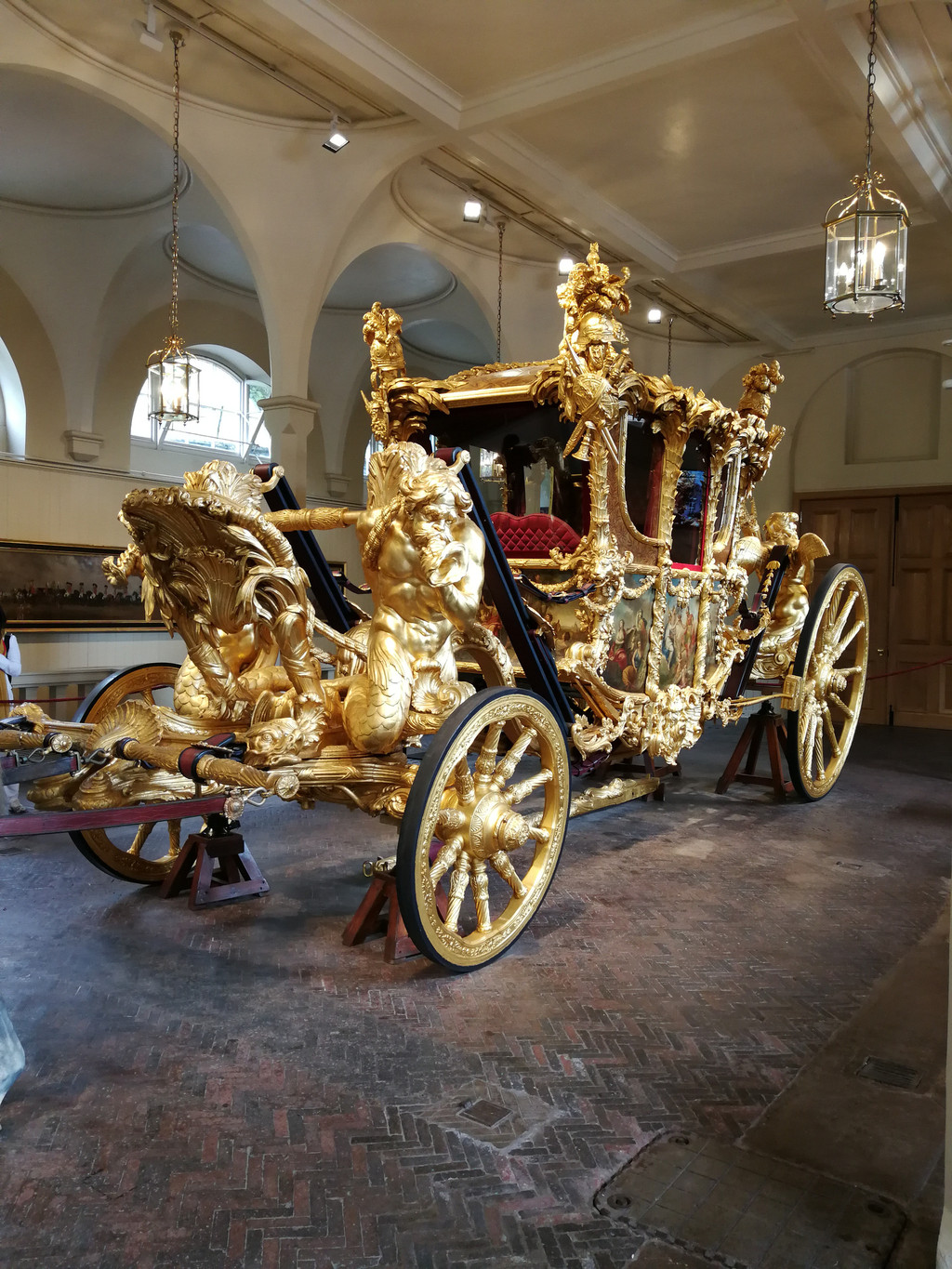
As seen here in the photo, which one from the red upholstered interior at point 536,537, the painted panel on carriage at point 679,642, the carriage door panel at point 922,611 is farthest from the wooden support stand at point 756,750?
the carriage door panel at point 922,611

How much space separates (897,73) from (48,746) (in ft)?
19.6

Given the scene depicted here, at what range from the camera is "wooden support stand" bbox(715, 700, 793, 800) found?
5.77 metres

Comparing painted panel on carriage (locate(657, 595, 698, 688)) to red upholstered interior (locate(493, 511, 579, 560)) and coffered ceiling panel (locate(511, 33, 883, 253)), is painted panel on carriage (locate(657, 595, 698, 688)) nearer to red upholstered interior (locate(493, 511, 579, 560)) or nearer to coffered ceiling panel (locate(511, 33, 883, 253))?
red upholstered interior (locate(493, 511, 579, 560))

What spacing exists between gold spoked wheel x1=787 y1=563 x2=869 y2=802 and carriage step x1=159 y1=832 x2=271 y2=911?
3.28 metres

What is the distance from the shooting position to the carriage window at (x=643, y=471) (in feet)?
14.5

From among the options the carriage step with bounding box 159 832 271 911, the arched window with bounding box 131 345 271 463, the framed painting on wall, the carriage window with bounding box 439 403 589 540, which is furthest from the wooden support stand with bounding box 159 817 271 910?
the arched window with bounding box 131 345 271 463

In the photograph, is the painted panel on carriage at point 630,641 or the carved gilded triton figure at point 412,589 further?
the painted panel on carriage at point 630,641

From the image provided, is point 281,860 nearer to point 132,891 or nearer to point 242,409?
point 132,891

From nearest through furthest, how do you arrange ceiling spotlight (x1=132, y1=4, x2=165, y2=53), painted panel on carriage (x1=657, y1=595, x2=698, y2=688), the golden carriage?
the golden carriage
painted panel on carriage (x1=657, y1=595, x2=698, y2=688)
ceiling spotlight (x1=132, y1=4, x2=165, y2=53)

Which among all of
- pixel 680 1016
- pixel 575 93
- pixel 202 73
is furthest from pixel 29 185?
pixel 680 1016

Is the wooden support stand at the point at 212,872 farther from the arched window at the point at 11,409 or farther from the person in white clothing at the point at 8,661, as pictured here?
the arched window at the point at 11,409

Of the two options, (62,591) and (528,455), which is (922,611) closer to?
(528,455)

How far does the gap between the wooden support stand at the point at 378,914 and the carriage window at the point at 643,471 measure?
2.08 metres

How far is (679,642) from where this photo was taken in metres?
4.70
